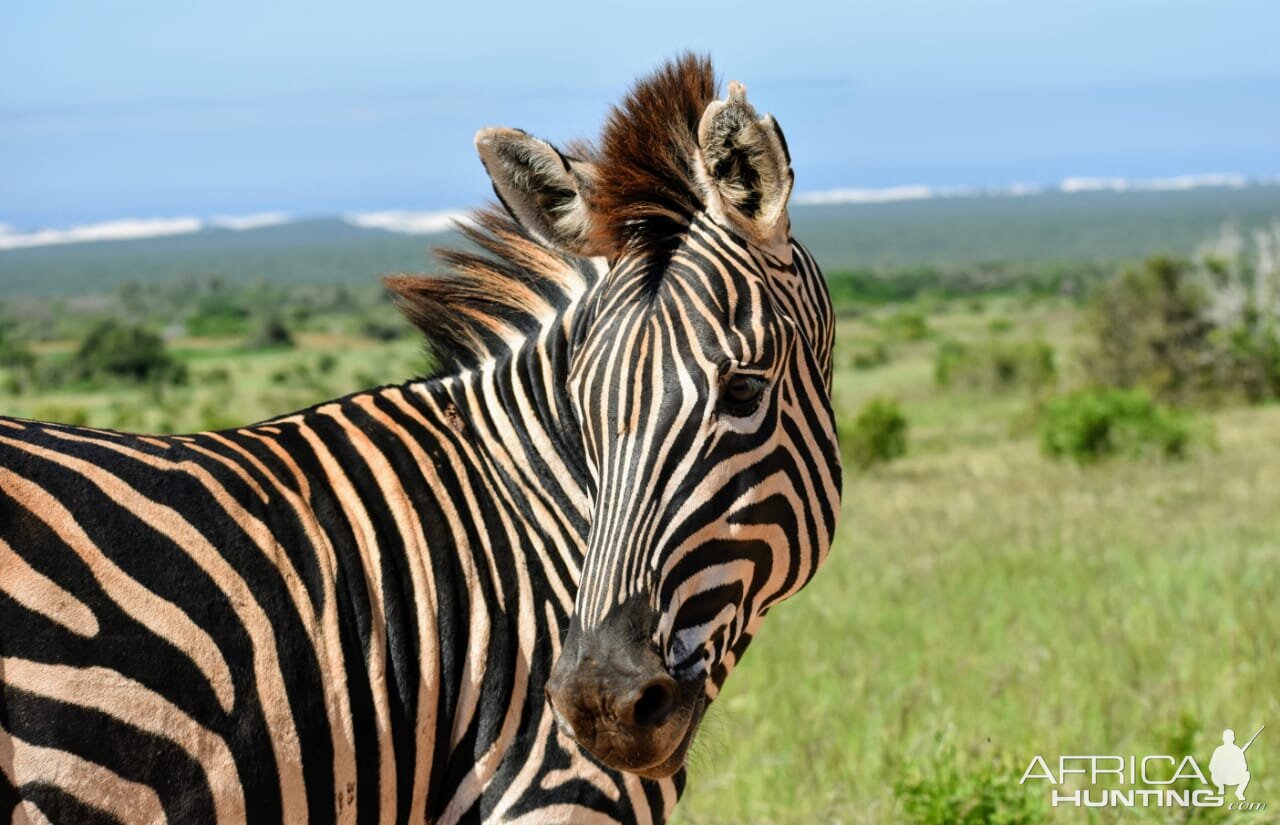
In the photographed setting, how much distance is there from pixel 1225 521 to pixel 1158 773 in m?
6.88

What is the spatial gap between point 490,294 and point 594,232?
48cm

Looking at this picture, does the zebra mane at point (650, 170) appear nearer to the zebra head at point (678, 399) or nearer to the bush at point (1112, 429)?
the zebra head at point (678, 399)

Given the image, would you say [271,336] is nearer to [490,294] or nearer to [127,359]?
[127,359]

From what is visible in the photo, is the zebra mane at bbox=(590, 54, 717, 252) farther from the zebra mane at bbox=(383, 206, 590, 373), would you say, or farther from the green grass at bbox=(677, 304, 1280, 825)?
the green grass at bbox=(677, 304, 1280, 825)

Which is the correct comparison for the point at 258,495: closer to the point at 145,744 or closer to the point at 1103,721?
the point at 145,744

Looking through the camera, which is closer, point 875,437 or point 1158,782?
point 1158,782

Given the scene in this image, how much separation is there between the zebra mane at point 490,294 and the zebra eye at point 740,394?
710mm

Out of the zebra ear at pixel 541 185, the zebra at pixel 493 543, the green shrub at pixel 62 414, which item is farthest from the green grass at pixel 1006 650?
the green shrub at pixel 62 414

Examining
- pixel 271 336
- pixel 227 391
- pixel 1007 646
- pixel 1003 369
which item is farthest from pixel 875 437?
pixel 271 336

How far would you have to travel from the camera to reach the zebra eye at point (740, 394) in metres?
2.92

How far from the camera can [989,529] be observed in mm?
12211

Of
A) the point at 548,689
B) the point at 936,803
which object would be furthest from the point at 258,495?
the point at 936,803

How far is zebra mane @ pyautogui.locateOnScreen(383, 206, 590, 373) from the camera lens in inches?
138

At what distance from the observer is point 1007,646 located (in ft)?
27.3
